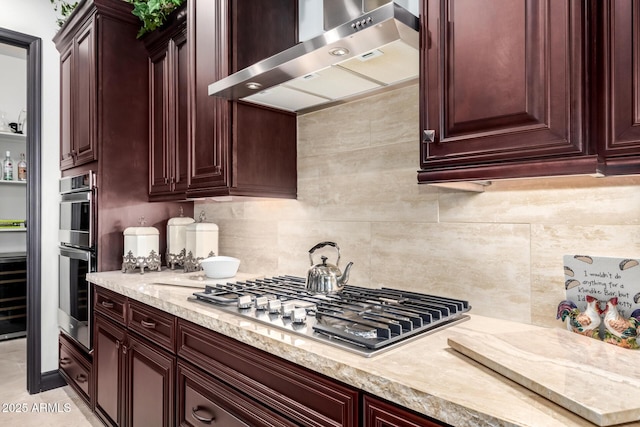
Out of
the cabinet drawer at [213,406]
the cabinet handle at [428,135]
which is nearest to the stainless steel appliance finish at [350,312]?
the cabinet drawer at [213,406]

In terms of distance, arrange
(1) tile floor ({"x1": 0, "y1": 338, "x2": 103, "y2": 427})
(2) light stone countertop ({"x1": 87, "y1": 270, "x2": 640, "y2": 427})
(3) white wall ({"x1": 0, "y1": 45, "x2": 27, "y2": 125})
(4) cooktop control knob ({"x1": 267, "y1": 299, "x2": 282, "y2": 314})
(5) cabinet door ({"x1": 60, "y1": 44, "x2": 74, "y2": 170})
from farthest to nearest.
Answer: (3) white wall ({"x1": 0, "y1": 45, "x2": 27, "y2": 125}) → (5) cabinet door ({"x1": 60, "y1": 44, "x2": 74, "y2": 170}) → (1) tile floor ({"x1": 0, "y1": 338, "x2": 103, "y2": 427}) → (4) cooktop control knob ({"x1": 267, "y1": 299, "x2": 282, "y2": 314}) → (2) light stone countertop ({"x1": 87, "y1": 270, "x2": 640, "y2": 427})

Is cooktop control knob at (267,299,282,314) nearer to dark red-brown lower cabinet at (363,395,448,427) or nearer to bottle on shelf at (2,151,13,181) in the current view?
dark red-brown lower cabinet at (363,395,448,427)

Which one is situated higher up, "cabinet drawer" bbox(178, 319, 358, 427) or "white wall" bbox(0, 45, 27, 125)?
"white wall" bbox(0, 45, 27, 125)

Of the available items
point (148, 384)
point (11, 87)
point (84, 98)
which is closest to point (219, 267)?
point (148, 384)

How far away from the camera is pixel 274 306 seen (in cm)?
138

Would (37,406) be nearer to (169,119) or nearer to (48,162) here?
(48,162)

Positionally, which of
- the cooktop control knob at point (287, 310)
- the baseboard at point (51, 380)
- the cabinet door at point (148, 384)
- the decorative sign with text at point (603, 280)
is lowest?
the baseboard at point (51, 380)

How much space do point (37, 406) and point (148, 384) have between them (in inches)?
57.6

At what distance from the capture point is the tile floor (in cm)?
246

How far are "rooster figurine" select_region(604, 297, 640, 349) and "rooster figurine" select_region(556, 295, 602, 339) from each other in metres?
0.03

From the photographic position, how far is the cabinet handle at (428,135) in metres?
1.17

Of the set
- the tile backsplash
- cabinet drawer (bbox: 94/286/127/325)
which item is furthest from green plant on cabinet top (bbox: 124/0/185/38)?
cabinet drawer (bbox: 94/286/127/325)

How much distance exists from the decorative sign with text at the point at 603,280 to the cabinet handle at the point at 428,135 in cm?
53

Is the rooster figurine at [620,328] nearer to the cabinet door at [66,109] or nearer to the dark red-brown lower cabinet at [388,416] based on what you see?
the dark red-brown lower cabinet at [388,416]
